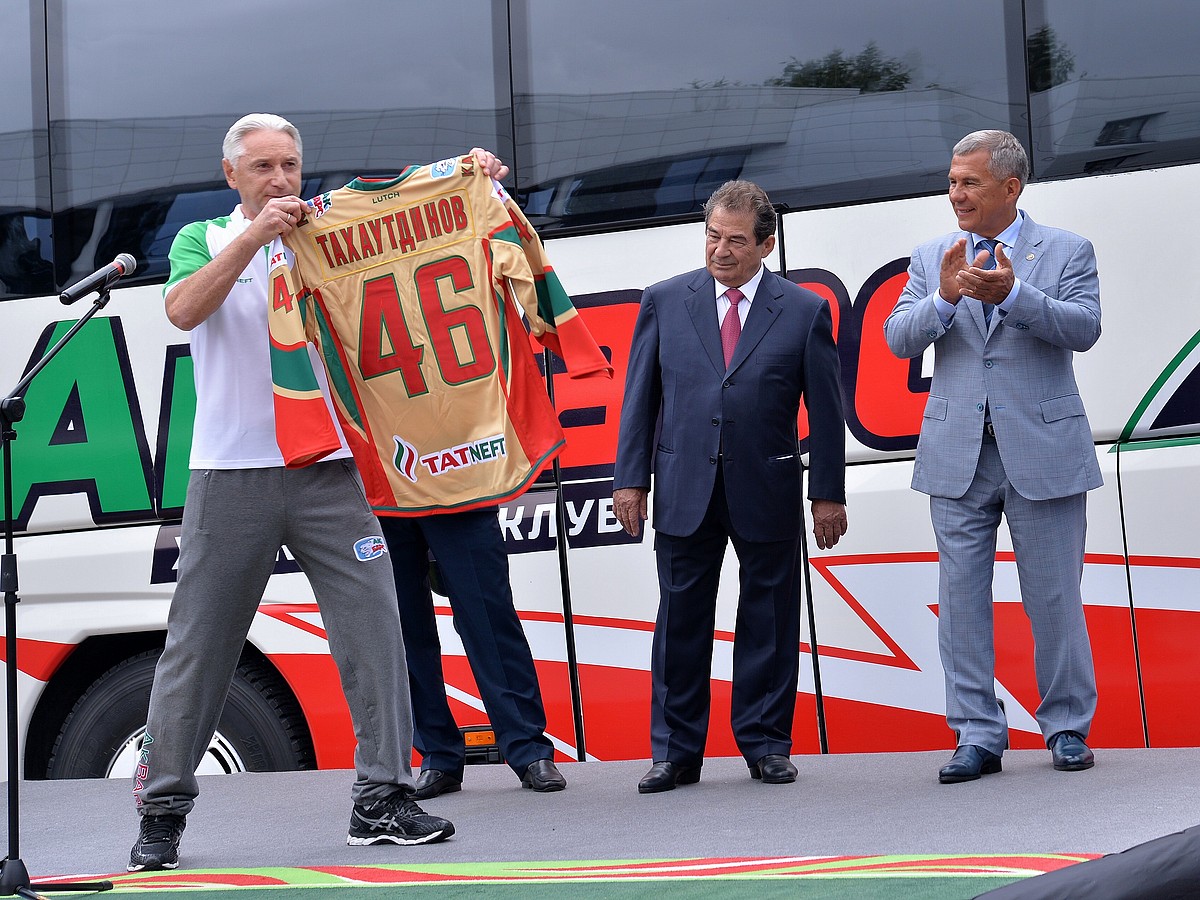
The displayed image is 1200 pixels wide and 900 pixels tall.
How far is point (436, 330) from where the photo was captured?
4.38 m

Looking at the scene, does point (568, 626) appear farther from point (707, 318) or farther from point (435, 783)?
point (707, 318)

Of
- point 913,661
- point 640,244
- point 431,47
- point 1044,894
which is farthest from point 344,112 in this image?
point 1044,894

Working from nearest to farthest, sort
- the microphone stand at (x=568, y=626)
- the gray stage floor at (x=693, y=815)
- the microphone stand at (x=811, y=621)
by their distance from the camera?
1. the gray stage floor at (x=693, y=815)
2. the microphone stand at (x=811, y=621)
3. the microphone stand at (x=568, y=626)

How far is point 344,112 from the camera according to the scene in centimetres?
502

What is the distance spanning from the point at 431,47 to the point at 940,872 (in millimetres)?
3433

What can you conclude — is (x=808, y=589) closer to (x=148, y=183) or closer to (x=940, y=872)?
(x=940, y=872)

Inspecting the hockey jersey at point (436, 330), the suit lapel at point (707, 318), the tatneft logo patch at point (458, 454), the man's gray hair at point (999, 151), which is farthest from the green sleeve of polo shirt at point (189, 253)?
the man's gray hair at point (999, 151)

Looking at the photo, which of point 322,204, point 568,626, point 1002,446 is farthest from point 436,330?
point 1002,446

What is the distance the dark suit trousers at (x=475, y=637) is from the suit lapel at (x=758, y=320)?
98 centimetres

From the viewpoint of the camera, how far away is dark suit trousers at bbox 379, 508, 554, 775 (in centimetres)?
446

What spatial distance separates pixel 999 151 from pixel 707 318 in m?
1.05

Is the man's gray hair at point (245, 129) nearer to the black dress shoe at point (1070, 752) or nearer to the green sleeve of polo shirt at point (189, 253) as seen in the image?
the green sleeve of polo shirt at point (189, 253)

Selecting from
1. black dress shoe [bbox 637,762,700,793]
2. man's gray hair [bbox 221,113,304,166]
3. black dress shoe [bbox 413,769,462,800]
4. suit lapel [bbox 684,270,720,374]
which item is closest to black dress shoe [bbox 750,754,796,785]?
black dress shoe [bbox 637,762,700,793]

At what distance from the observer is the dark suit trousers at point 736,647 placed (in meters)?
4.41
